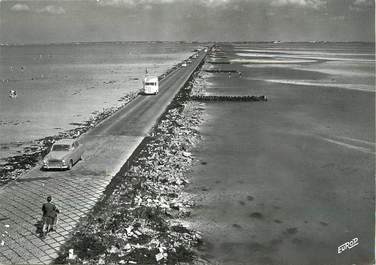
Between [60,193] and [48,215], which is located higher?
[48,215]

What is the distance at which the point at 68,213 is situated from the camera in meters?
19.0

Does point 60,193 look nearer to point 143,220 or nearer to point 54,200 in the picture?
point 54,200

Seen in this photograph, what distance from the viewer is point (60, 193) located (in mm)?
21172

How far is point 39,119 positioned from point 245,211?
33.2 meters

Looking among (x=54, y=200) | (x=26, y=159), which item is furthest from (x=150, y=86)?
(x=54, y=200)

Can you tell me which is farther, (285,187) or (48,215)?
(285,187)

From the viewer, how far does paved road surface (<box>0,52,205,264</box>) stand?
52.2 ft

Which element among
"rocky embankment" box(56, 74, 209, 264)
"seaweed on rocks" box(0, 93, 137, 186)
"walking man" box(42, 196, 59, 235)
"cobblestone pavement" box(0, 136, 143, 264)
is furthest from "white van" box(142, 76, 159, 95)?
"walking man" box(42, 196, 59, 235)

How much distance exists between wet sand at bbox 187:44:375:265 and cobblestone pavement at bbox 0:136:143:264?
5.33 meters

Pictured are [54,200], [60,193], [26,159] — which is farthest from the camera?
[26,159]

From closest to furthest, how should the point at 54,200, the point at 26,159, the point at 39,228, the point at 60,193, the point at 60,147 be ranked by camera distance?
1. the point at 39,228
2. the point at 54,200
3. the point at 60,193
4. the point at 60,147
5. the point at 26,159

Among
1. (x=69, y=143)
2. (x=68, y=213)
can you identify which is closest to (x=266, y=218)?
(x=68, y=213)

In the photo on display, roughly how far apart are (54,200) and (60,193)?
843 millimetres

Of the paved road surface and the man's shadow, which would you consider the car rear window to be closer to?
the paved road surface
